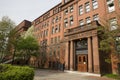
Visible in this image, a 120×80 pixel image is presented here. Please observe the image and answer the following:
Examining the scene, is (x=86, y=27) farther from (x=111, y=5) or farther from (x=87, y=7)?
(x=87, y=7)

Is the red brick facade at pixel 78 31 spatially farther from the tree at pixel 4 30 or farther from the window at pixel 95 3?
the tree at pixel 4 30

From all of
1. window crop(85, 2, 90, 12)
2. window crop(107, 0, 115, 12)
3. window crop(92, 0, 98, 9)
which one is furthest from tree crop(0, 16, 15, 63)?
window crop(107, 0, 115, 12)

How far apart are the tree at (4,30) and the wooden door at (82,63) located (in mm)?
17696

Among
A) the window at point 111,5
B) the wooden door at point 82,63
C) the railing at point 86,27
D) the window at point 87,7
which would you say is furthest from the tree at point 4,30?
the window at point 111,5

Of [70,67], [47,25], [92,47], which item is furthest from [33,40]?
[92,47]

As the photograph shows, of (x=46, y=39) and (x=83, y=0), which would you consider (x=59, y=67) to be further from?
(x=83, y=0)

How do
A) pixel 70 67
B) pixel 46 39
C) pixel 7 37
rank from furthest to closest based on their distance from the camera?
pixel 46 39 → pixel 7 37 → pixel 70 67

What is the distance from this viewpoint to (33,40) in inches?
1373

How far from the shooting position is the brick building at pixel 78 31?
1928 centimetres

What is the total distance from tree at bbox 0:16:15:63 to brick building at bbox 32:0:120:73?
39.5ft

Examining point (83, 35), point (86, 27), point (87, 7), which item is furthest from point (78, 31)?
point (87, 7)

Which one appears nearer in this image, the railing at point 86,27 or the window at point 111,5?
the railing at point 86,27

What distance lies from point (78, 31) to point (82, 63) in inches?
211

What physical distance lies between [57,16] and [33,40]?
978 cm
